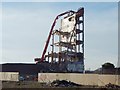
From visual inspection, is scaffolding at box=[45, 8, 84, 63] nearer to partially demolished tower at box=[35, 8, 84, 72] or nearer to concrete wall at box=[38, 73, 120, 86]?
partially demolished tower at box=[35, 8, 84, 72]

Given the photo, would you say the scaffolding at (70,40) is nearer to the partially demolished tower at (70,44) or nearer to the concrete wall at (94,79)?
the partially demolished tower at (70,44)

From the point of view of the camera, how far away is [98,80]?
30.6 metres

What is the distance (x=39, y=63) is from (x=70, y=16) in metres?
12.8

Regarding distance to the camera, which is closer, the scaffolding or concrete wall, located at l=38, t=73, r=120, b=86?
concrete wall, located at l=38, t=73, r=120, b=86

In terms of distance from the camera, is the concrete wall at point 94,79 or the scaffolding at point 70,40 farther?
the scaffolding at point 70,40

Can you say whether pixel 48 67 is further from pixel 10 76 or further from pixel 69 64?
pixel 10 76

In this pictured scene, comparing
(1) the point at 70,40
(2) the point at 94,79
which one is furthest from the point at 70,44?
(2) the point at 94,79

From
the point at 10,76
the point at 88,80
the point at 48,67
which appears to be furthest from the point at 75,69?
the point at 88,80

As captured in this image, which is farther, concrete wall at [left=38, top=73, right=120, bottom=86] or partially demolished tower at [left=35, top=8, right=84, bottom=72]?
partially demolished tower at [left=35, top=8, right=84, bottom=72]

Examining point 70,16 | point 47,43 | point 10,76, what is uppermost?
point 70,16

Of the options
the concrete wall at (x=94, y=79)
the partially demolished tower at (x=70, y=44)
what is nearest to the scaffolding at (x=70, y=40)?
the partially demolished tower at (x=70, y=44)

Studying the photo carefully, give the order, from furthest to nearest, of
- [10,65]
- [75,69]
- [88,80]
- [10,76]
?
[10,65] < [75,69] < [10,76] < [88,80]

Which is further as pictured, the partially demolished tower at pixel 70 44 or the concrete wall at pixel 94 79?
the partially demolished tower at pixel 70 44

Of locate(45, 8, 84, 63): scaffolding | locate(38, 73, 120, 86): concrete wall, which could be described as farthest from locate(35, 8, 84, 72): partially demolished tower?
locate(38, 73, 120, 86): concrete wall
